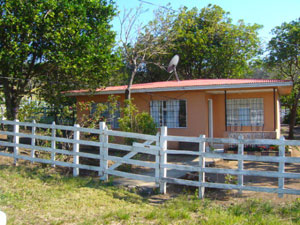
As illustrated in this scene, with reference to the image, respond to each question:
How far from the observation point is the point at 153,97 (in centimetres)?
1441

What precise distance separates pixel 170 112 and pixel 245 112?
3.47 metres

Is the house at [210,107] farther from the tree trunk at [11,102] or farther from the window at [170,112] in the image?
the tree trunk at [11,102]

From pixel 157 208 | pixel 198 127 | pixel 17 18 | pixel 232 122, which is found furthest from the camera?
pixel 232 122

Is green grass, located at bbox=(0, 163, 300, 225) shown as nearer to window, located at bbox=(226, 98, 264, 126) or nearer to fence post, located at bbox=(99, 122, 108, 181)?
fence post, located at bbox=(99, 122, 108, 181)

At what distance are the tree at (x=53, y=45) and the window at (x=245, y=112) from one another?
5.95 metres

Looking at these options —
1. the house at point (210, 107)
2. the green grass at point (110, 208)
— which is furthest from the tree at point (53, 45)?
the green grass at point (110, 208)

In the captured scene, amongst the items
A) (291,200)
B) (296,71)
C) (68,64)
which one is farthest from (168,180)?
(296,71)

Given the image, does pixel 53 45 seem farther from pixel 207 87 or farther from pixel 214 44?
pixel 214 44

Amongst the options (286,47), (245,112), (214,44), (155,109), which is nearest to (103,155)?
(155,109)

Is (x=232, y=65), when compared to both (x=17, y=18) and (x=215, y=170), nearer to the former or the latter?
(x=17, y=18)

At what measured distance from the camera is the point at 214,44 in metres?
25.4

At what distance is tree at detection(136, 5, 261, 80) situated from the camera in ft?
80.9

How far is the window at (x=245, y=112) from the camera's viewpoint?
13.6 meters

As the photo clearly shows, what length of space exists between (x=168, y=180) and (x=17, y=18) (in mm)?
7917
